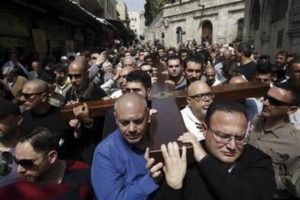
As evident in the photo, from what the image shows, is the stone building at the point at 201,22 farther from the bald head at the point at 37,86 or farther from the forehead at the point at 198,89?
the bald head at the point at 37,86

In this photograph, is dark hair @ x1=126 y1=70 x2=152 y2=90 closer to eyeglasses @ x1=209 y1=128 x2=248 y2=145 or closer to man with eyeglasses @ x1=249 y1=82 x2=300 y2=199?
man with eyeglasses @ x1=249 y1=82 x2=300 y2=199

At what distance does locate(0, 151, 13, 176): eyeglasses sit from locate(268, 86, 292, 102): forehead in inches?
80.2

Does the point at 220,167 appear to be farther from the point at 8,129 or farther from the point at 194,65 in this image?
the point at 194,65

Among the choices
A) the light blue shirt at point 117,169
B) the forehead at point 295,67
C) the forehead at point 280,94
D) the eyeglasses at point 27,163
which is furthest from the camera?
the forehead at point 295,67

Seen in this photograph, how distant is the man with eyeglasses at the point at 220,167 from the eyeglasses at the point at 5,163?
4.05ft

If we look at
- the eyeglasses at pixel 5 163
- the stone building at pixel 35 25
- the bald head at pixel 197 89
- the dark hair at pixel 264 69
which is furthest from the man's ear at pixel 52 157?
the stone building at pixel 35 25


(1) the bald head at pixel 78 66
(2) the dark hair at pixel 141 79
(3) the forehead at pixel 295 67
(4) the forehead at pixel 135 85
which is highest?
(1) the bald head at pixel 78 66

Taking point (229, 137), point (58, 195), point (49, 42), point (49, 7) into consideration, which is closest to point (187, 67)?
point (229, 137)

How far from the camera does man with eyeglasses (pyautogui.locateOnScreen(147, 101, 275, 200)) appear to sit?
1.67 meters

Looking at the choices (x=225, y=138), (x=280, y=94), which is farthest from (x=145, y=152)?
(x=280, y=94)

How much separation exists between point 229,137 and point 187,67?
9.85 ft

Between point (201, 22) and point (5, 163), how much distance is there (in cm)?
3836

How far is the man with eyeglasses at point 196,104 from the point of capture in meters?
3.16

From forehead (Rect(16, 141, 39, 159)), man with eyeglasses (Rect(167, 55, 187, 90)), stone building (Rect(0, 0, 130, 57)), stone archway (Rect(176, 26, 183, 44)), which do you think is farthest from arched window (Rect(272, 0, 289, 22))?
stone archway (Rect(176, 26, 183, 44))
